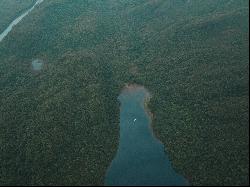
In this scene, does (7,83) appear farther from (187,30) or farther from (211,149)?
(211,149)

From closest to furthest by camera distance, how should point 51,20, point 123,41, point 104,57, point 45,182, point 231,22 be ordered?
1. point 45,182
2. point 231,22
3. point 104,57
4. point 123,41
5. point 51,20

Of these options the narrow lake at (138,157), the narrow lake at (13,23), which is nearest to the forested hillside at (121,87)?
the narrow lake at (138,157)

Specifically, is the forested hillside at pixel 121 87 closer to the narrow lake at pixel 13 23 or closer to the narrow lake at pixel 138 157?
the narrow lake at pixel 138 157

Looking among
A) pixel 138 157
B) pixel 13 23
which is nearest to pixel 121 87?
pixel 138 157

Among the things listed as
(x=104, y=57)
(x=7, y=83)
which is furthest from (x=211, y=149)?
(x=7, y=83)

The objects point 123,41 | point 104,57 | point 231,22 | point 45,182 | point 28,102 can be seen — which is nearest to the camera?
point 45,182

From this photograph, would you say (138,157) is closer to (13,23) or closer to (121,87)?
(121,87)
